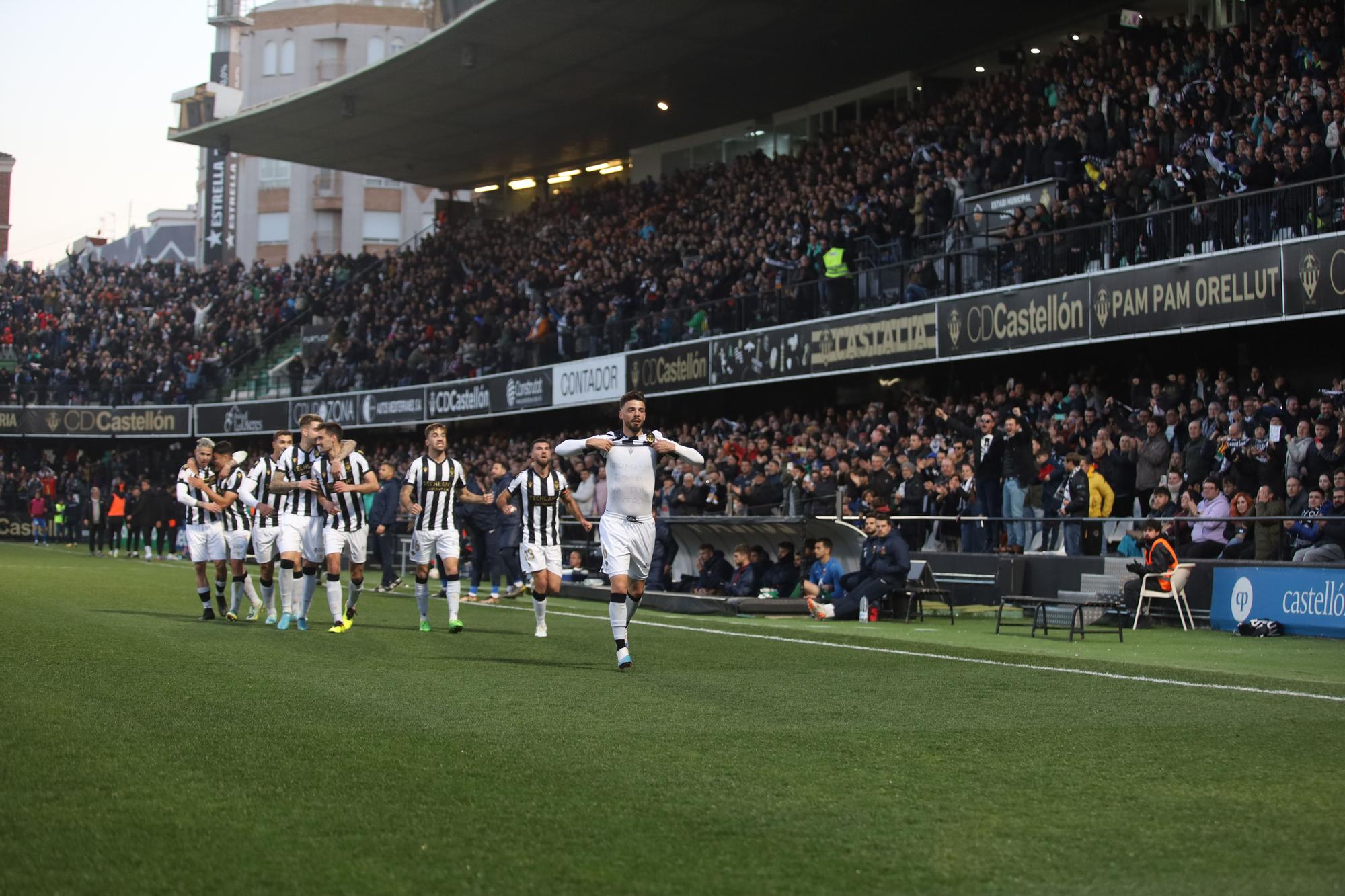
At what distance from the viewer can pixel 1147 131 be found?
23406 mm

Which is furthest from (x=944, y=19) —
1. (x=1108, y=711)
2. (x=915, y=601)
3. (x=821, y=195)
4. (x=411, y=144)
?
(x=1108, y=711)

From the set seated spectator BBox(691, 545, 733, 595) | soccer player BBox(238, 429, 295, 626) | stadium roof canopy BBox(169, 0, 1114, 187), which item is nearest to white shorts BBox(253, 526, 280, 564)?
soccer player BBox(238, 429, 295, 626)

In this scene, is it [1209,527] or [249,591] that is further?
[1209,527]

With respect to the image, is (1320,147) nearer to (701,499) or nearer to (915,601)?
(915,601)

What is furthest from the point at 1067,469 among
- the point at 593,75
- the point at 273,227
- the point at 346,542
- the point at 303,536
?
the point at 273,227

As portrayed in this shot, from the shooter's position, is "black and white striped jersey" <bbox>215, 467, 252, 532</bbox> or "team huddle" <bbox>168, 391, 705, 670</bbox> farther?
"black and white striped jersey" <bbox>215, 467, 252, 532</bbox>

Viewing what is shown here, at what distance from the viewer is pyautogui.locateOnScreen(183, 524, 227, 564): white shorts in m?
17.9

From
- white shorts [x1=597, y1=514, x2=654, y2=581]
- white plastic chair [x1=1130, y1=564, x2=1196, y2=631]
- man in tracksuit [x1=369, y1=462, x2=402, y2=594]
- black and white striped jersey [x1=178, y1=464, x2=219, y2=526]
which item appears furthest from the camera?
man in tracksuit [x1=369, y1=462, x2=402, y2=594]

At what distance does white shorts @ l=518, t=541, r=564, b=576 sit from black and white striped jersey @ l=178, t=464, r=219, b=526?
4385 mm

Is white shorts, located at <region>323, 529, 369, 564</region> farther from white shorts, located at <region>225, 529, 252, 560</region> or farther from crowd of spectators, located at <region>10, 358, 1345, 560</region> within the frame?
crowd of spectators, located at <region>10, 358, 1345, 560</region>

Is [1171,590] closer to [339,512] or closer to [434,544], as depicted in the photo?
[434,544]

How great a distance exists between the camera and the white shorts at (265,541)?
1712 centimetres

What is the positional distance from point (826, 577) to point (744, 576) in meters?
1.77

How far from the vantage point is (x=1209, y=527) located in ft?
62.5
